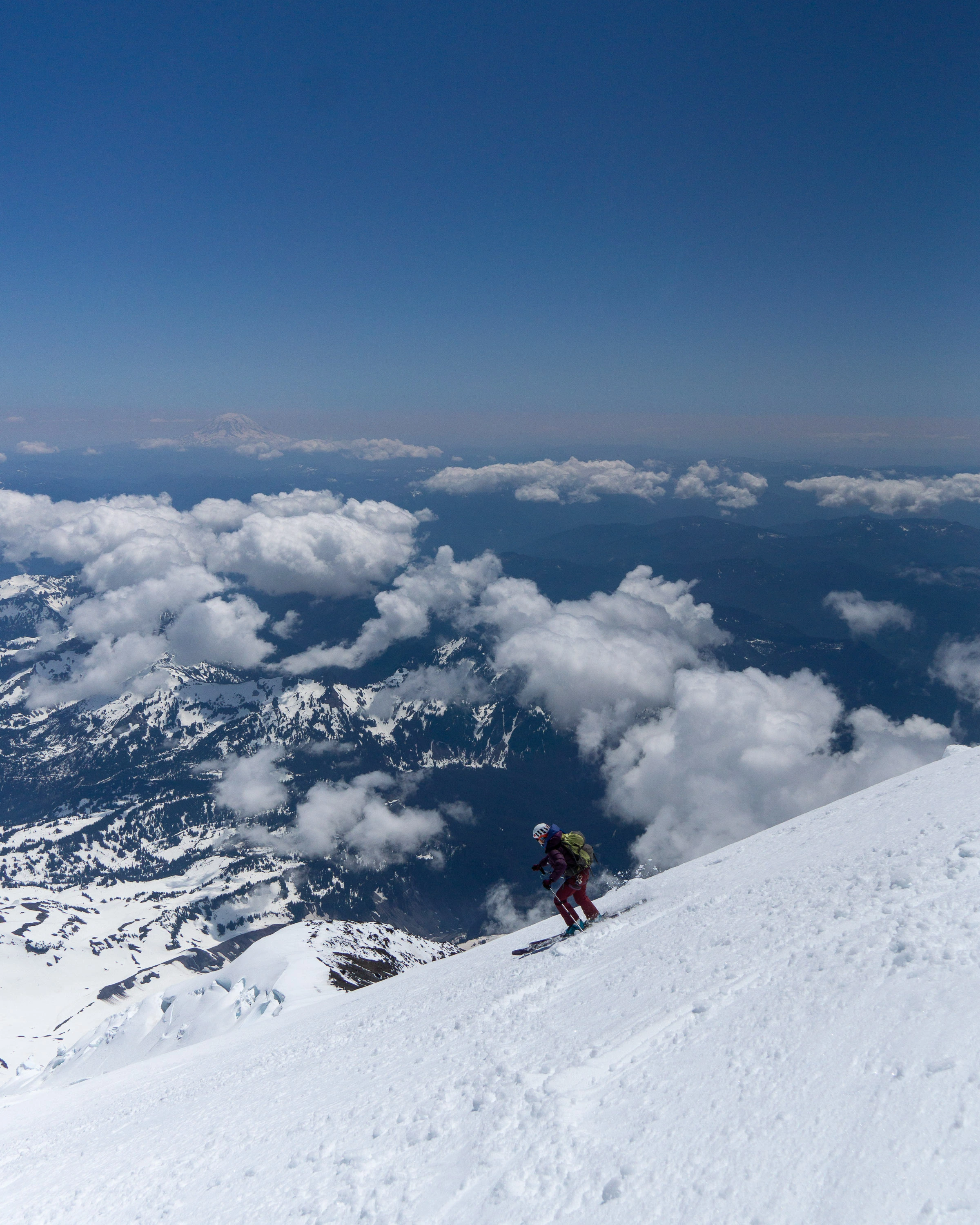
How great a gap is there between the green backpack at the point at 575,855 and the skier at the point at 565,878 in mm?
22

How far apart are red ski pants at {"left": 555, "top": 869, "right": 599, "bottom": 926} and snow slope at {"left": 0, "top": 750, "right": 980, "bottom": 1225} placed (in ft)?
3.57

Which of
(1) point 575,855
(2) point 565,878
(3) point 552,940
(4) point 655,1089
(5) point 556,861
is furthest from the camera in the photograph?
(3) point 552,940

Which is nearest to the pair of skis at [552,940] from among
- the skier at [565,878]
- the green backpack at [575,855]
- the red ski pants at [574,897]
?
the skier at [565,878]

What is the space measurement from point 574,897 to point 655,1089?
32.3ft

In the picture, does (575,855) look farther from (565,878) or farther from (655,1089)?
(655,1089)

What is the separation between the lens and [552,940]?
56.6 ft

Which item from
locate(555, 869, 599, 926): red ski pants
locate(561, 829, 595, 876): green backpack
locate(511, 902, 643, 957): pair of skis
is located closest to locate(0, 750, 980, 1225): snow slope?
locate(511, 902, 643, 957): pair of skis

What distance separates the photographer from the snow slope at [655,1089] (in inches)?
218

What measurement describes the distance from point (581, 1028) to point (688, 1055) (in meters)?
2.69

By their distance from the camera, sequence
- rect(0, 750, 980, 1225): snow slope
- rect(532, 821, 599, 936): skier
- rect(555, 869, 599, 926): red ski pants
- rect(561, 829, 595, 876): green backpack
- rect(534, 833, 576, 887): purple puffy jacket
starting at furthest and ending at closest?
rect(555, 869, 599, 926): red ski pants, rect(561, 829, 595, 876): green backpack, rect(532, 821, 599, 936): skier, rect(534, 833, 576, 887): purple puffy jacket, rect(0, 750, 980, 1225): snow slope

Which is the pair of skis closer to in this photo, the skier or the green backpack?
the skier

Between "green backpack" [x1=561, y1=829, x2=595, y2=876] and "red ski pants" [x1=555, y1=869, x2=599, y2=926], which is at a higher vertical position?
"green backpack" [x1=561, y1=829, x2=595, y2=876]

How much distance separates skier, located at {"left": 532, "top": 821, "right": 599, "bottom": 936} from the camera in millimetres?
15914

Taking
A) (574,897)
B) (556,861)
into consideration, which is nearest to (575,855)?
(556,861)
